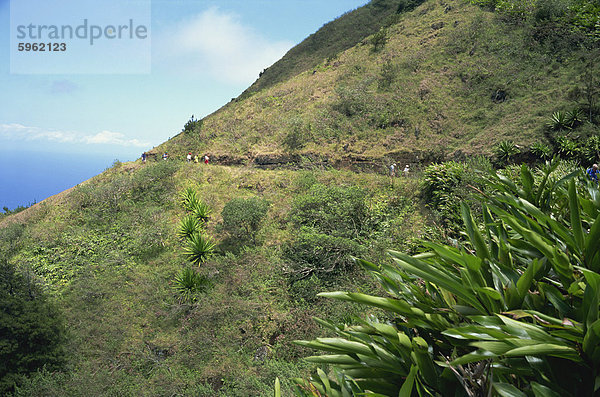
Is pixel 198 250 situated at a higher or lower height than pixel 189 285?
higher

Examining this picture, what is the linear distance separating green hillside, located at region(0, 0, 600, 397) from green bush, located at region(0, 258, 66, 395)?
0.15 feet

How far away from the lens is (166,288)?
33.2ft

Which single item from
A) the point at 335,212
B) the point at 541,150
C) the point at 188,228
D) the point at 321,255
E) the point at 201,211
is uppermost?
the point at 541,150

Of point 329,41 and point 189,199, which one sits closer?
point 189,199

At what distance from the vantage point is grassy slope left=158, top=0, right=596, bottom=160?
15.3 metres

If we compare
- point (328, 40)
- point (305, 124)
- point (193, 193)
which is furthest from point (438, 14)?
point (193, 193)

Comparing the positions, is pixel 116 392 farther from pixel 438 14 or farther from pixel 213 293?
pixel 438 14

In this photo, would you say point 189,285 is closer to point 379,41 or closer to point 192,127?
point 192,127

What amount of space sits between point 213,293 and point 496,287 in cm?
884

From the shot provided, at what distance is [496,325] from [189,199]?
14649 millimetres

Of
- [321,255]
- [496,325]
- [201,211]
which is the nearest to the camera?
[496,325]

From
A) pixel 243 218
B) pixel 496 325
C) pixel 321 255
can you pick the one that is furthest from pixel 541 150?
pixel 496 325

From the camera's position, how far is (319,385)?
2.00 meters

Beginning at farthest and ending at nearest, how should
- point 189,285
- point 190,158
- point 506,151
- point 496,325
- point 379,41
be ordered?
point 379,41, point 190,158, point 506,151, point 189,285, point 496,325
